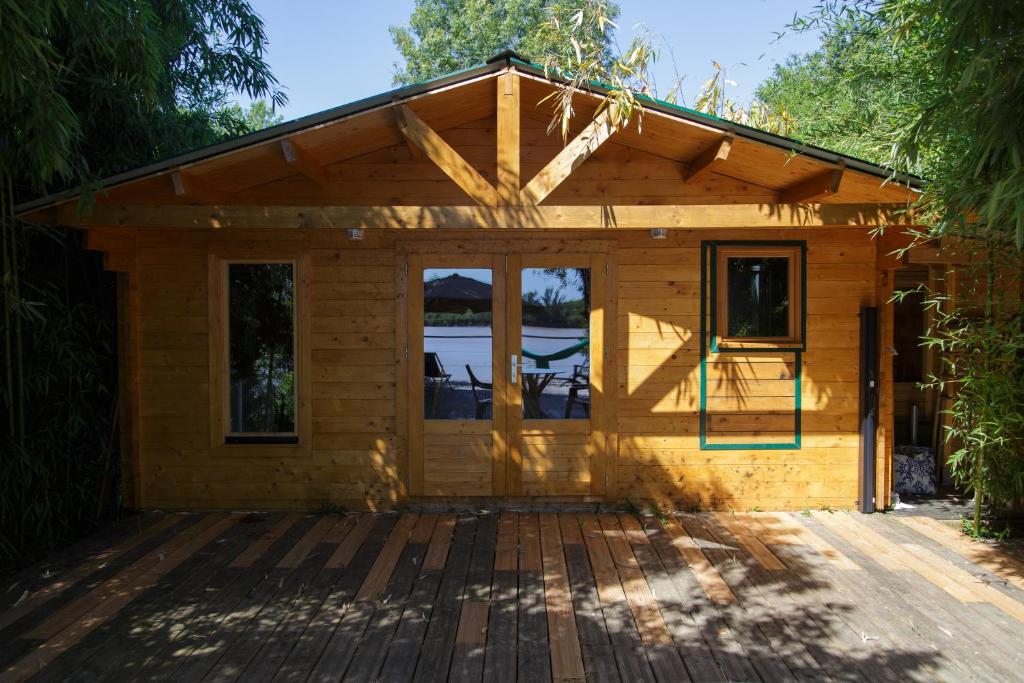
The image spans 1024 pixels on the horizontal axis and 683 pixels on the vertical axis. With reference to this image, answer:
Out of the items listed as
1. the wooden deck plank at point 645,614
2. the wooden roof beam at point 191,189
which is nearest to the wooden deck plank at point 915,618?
the wooden deck plank at point 645,614

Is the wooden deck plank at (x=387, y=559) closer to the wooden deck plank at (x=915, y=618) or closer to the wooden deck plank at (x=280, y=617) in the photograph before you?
the wooden deck plank at (x=280, y=617)

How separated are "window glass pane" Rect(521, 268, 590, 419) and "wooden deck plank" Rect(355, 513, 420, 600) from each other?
117 centimetres

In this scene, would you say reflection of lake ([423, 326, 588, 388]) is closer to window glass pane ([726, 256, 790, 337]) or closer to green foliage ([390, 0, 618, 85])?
window glass pane ([726, 256, 790, 337])

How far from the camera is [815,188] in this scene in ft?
16.0

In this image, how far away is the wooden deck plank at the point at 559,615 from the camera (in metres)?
3.01

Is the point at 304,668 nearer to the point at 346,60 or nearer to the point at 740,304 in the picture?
the point at 740,304

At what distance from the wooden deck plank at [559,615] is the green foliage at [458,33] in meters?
13.9

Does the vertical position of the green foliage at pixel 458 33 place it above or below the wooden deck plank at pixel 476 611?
above

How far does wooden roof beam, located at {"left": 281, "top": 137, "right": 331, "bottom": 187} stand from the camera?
179 inches

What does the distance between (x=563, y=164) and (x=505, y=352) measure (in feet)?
5.37

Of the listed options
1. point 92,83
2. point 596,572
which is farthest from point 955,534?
point 92,83

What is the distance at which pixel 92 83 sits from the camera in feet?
16.0

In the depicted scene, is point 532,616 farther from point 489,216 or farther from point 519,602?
point 489,216

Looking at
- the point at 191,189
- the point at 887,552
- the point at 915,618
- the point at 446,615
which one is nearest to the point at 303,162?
the point at 191,189
